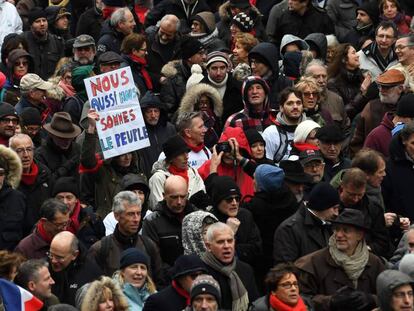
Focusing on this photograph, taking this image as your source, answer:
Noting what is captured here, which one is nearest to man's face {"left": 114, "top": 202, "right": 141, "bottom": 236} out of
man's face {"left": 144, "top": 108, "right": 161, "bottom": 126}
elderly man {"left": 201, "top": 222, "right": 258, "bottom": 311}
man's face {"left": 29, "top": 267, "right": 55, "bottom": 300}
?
elderly man {"left": 201, "top": 222, "right": 258, "bottom": 311}

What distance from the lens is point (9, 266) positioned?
1695 cm

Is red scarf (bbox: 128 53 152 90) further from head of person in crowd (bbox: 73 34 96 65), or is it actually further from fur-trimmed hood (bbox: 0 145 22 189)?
fur-trimmed hood (bbox: 0 145 22 189)

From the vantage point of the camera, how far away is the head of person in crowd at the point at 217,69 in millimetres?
22516

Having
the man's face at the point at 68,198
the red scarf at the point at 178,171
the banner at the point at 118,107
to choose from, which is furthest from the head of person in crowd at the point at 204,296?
the banner at the point at 118,107

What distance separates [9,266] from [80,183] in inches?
142

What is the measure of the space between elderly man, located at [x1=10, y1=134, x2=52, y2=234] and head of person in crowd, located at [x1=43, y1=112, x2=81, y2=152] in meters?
0.72

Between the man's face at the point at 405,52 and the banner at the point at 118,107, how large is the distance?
317 centimetres

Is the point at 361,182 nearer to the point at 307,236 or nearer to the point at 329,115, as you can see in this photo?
the point at 307,236

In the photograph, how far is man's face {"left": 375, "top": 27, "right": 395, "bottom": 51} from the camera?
23.2 m

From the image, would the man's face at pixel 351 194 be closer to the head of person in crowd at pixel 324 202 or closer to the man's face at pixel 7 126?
the head of person in crowd at pixel 324 202

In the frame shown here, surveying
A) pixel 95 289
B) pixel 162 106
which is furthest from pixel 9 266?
pixel 162 106

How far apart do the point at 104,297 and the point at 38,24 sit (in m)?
9.57

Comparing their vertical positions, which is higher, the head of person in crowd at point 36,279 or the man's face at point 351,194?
the head of person in crowd at point 36,279

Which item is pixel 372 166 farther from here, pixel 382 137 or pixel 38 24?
pixel 38 24
